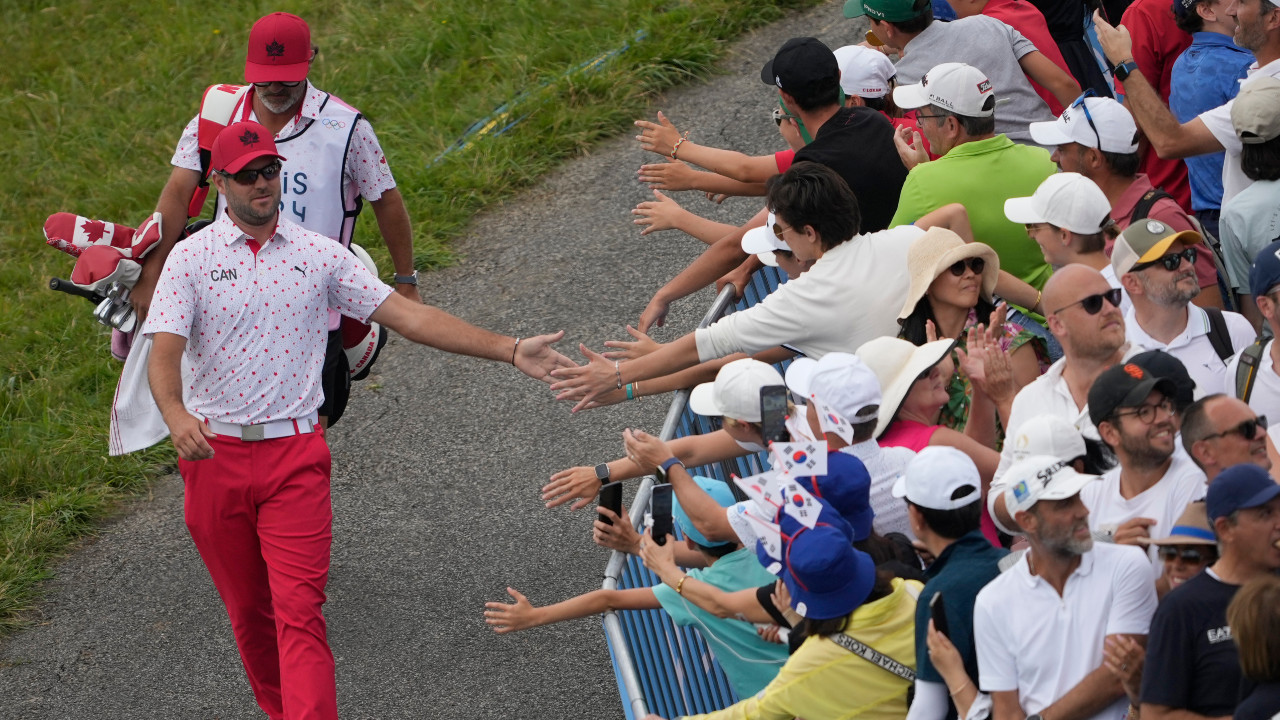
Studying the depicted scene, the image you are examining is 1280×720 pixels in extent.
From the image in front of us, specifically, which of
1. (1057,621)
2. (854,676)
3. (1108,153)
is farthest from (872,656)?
(1108,153)

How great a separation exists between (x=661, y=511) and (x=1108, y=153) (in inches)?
83.9

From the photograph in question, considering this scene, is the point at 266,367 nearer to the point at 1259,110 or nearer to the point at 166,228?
the point at 166,228

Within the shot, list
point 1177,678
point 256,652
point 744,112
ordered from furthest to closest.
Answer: point 744,112 < point 256,652 < point 1177,678

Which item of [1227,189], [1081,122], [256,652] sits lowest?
[256,652]

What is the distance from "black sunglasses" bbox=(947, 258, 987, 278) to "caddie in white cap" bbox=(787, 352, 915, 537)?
740 millimetres

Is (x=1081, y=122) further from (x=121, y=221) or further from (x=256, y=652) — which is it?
(x=121, y=221)

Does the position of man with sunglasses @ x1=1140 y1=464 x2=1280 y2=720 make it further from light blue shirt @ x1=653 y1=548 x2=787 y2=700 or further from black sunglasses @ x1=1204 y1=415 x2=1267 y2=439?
light blue shirt @ x1=653 y1=548 x2=787 y2=700

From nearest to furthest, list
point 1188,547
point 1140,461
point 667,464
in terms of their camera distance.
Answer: point 1188,547, point 1140,461, point 667,464

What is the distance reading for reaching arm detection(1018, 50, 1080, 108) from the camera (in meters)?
6.57

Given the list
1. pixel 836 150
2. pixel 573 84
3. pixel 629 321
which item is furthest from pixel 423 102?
pixel 836 150

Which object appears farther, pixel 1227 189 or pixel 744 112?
pixel 744 112

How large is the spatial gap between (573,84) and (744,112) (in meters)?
1.23

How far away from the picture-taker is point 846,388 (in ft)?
14.3

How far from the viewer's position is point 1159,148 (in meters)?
5.62
